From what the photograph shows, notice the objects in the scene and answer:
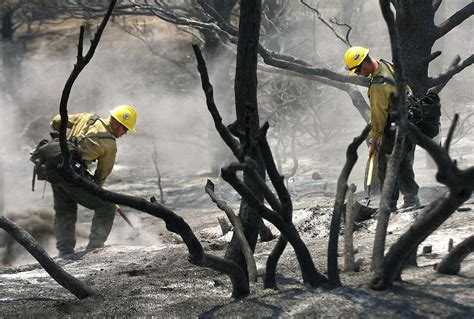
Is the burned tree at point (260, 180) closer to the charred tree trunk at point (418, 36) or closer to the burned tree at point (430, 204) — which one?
the burned tree at point (430, 204)

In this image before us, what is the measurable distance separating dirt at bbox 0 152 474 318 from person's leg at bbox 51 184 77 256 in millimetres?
709

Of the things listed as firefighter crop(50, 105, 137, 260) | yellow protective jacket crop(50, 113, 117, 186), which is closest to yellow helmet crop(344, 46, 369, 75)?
firefighter crop(50, 105, 137, 260)

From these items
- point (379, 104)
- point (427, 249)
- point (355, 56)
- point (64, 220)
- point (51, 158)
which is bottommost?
point (64, 220)

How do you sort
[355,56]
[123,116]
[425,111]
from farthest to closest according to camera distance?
[123,116]
[355,56]
[425,111]

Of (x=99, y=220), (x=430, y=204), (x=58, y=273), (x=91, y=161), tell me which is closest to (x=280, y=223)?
(x=430, y=204)

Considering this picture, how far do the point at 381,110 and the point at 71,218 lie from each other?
3.76 metres

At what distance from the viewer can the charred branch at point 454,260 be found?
159 inches

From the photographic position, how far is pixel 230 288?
15.1 ft

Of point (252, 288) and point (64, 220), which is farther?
point (64, 220)

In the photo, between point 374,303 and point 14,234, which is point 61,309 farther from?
point 374,303

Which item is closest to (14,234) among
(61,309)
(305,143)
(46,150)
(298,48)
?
(61,309)

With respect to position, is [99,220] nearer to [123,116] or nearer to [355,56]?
[123,116]

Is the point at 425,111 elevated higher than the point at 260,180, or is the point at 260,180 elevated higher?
the point at 425,111

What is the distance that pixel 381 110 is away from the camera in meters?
6.91
